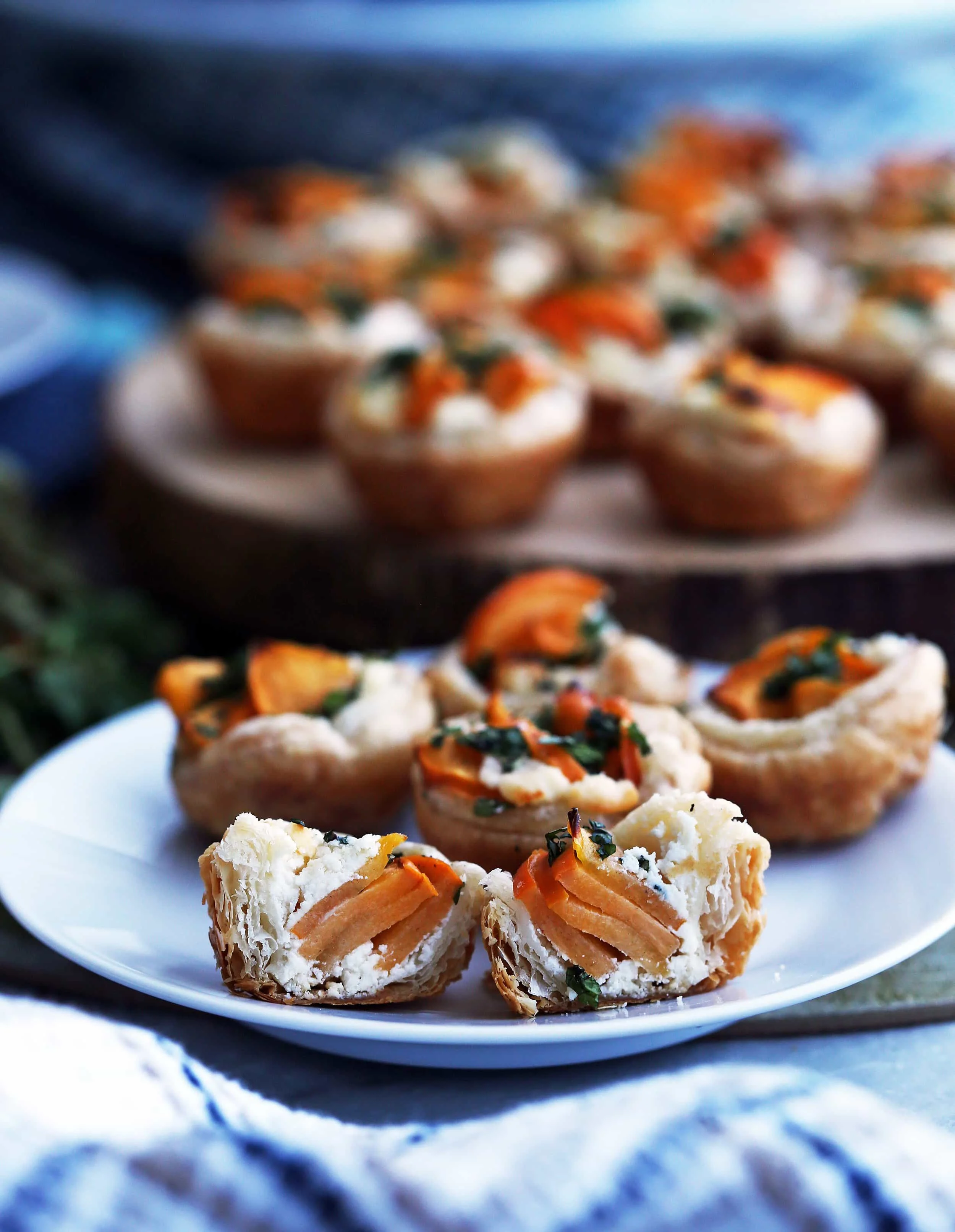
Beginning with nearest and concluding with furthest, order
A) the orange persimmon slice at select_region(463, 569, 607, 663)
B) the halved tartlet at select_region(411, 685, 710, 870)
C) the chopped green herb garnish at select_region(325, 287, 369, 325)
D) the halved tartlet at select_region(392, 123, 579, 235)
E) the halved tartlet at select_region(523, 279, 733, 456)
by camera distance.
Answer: the halved tartlet at select_region(411, 685, 710, 870) → the orange persimmon slice at select_region(463, 569, 607, 663) → the halved tartlet at select_region(523, 279, 733, 456) → the chopped green herb garnish at select_region(325, 287, 369, 325) → the halved tartlet at select_region(392, 123, 579, 235)

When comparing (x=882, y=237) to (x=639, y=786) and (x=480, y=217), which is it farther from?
(x=639, y=786)

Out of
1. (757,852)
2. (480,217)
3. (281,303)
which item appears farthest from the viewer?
(480,217)

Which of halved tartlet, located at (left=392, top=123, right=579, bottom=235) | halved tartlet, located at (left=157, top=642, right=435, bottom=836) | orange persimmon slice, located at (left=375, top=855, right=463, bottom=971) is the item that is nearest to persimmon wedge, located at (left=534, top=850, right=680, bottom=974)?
orange persimmon slice, located at (left=375, top=855, right=463, bottom=971)

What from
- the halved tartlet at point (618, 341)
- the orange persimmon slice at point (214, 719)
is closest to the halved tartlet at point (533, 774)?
the orange persimmon slice at point (214, 719)

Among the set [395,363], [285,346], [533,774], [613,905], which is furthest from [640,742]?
[285,346]

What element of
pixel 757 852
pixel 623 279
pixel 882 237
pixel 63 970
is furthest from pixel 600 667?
pixel 882 237

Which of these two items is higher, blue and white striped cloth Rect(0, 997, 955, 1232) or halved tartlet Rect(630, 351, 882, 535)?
blue and white striped cloth Rect(0, 997, 955, 1232)

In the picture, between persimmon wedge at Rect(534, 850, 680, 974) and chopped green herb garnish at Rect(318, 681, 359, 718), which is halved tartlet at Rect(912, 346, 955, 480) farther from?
persimmon wedge at Rect(534, 850, 680, 974)
